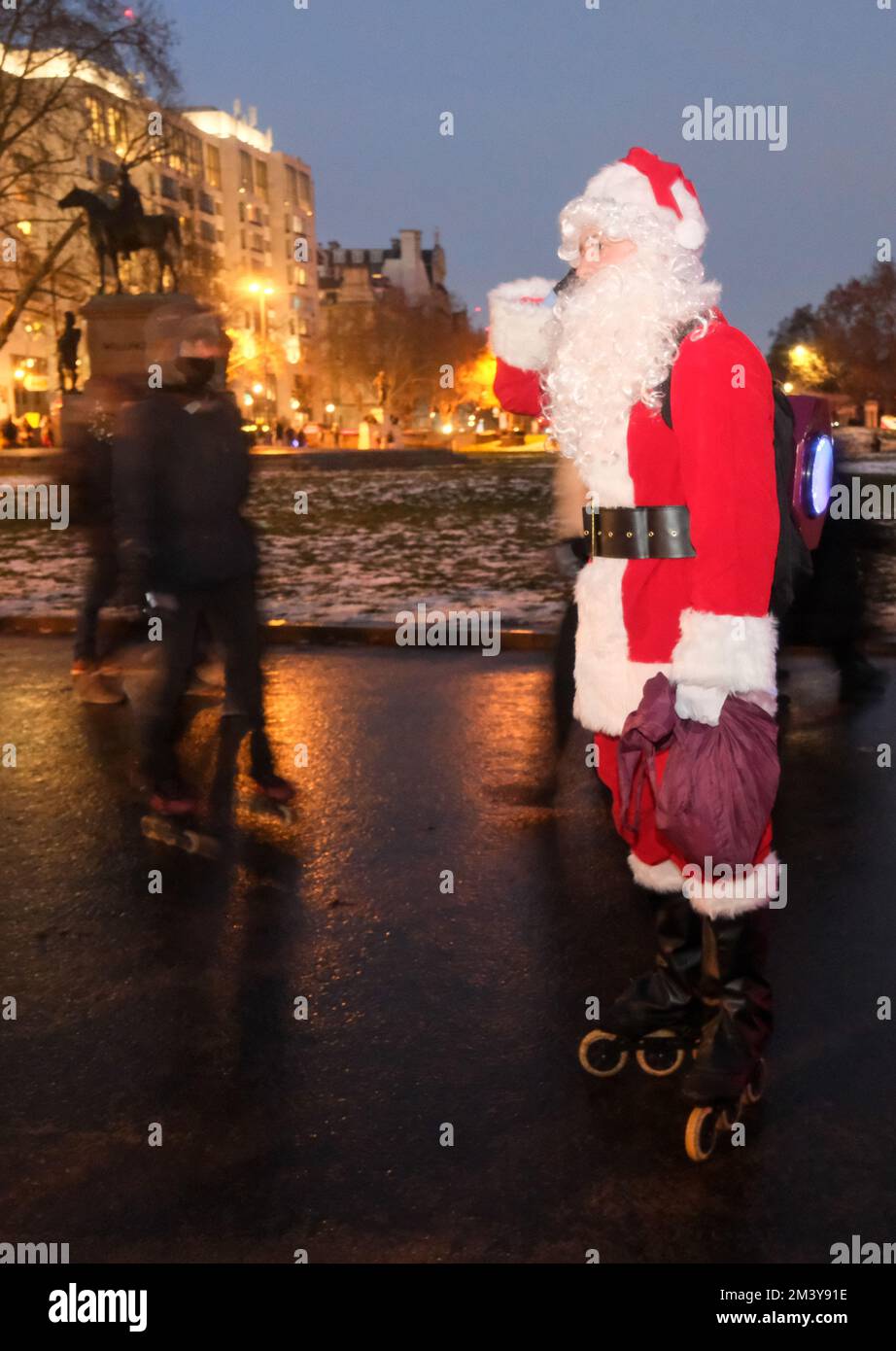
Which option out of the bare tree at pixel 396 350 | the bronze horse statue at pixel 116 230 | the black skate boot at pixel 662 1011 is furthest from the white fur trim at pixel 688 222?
the bare tree at pixel 396 350

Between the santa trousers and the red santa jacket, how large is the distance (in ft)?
0.47

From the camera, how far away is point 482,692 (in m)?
7.96

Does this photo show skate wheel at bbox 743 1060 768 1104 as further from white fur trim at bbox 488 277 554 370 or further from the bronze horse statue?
the bronze horse statue

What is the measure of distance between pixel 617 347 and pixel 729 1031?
5.23 feet

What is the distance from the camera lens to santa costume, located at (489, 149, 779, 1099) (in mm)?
2889

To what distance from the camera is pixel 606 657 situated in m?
3.22

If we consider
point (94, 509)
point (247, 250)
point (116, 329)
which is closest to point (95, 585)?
point (94, 509)

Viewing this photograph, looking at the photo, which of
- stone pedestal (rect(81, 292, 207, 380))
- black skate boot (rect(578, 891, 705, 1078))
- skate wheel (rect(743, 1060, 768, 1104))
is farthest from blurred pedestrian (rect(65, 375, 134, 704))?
stone pedestal (rect(81, 292, 207, 380))

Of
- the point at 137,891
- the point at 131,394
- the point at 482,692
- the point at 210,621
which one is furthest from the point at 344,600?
the point at 137,891

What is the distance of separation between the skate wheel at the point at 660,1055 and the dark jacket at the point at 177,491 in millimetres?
2682

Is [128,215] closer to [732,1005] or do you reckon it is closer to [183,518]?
[183,518]

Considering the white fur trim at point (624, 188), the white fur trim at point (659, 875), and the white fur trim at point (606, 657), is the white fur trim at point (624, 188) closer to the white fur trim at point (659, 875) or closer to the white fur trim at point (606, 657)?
the white fur trim at point (606, 657)

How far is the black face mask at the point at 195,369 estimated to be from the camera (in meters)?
5.17
